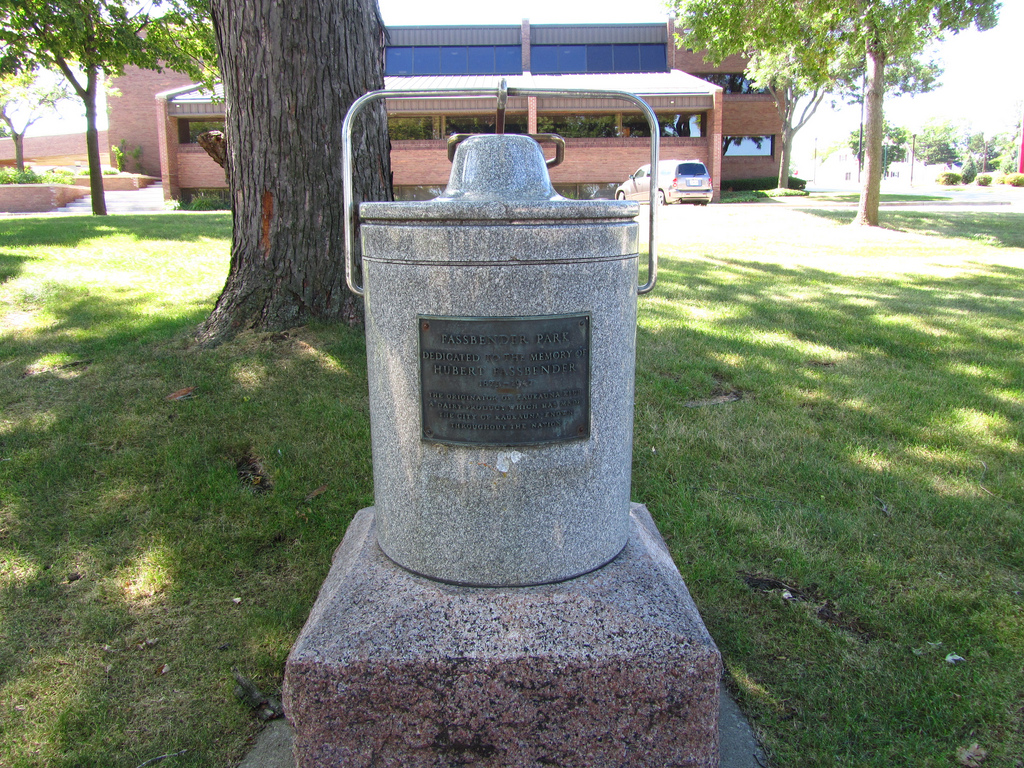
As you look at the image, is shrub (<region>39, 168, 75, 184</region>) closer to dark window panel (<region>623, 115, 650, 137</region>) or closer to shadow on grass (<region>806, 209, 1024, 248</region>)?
dark window panel (<region>623, 115, 650, 137</region>)

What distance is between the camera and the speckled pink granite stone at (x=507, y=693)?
2.25m

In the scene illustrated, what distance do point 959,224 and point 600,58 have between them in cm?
2456

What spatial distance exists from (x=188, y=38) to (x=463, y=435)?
56.9 feet

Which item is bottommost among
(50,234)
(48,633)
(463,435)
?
(48,633)

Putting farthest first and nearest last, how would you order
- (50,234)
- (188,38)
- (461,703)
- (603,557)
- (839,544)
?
(188,38), (50,234), (839,544), (603,557), (461,703)

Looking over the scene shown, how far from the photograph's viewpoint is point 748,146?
36875 mm

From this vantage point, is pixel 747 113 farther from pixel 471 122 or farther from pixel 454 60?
pixel 454 60

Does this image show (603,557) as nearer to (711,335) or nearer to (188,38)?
(711,335)

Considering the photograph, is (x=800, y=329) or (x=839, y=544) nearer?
(x=839, y=544)

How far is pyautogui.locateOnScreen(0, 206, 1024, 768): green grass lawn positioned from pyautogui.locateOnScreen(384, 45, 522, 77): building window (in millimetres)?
32466

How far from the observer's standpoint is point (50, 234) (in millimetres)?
10070

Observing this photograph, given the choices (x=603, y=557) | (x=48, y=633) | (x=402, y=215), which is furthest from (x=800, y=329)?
(x=48, y=633)

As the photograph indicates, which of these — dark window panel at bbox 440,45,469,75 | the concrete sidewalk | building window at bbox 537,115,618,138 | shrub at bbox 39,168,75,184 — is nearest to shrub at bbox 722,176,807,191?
building window at bbox 537,115,618,138

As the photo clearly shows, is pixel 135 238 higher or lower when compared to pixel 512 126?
lower
